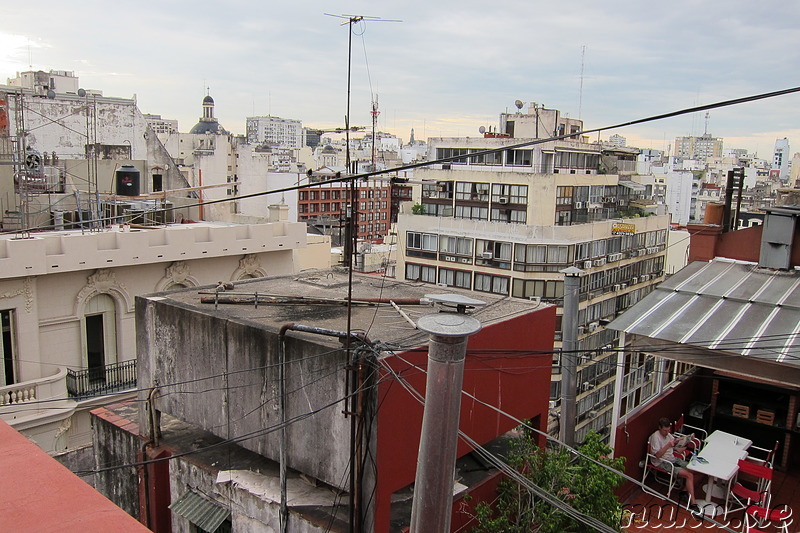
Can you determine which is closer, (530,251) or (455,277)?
(530,251)

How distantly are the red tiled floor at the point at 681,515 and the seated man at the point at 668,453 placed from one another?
320 mm

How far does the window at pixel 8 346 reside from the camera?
52.8ft

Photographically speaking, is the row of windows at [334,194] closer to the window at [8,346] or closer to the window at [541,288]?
the window at [541,288]

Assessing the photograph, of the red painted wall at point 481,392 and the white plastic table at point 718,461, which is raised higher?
the red painted wall at point 481,392

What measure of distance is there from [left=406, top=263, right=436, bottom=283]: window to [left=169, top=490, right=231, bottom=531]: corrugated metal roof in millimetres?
26586

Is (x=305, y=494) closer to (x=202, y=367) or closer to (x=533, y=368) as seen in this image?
(x=202, y=367)

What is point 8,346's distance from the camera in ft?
53.4

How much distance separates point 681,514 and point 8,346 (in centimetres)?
1529

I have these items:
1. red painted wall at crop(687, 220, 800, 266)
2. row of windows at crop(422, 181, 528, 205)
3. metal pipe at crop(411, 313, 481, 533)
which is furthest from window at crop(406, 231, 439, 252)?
metal pipe at crop(411, 313, 481, 533)

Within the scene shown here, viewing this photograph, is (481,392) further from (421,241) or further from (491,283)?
(421,241)

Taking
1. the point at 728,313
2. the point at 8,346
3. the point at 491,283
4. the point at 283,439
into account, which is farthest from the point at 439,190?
the point at 283,439

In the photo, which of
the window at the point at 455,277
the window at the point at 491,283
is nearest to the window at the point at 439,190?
the window at the point at 455,277

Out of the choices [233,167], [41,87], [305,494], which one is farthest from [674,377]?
[233,167]

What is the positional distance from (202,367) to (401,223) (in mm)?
27931
